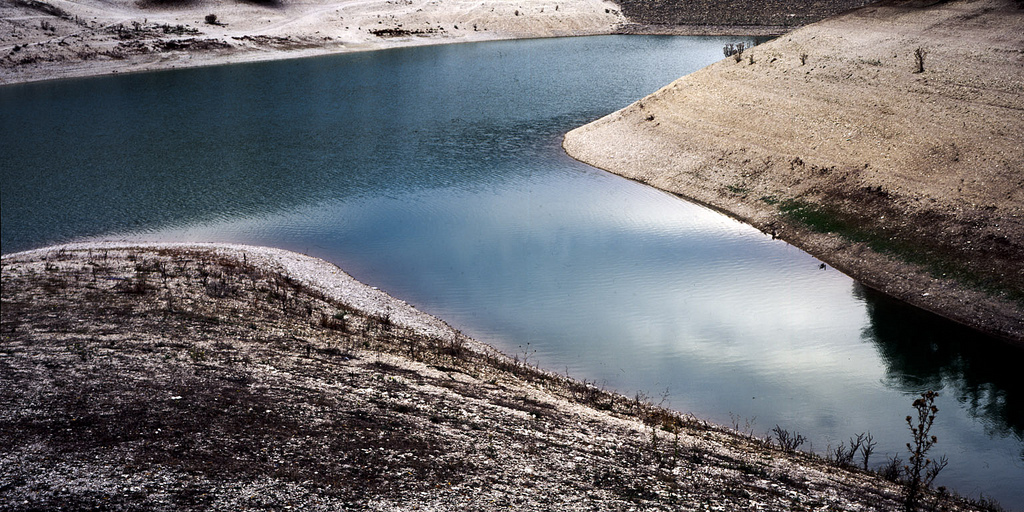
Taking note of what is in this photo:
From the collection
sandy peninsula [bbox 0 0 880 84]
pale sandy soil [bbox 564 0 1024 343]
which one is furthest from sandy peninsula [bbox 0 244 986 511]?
sandy peninsula [bbox 0 0 880 84]

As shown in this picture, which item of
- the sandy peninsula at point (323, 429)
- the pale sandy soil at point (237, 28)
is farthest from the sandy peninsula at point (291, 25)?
the sandy peninsula at point (323, 429)

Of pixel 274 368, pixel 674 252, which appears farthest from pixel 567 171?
pixel 274 368

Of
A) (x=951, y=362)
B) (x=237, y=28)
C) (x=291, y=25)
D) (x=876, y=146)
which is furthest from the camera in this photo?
(x=291, y=25)

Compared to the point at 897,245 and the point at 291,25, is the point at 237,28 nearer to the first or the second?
the point at 291,25

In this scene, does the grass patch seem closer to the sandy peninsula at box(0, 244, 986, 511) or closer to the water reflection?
the water reflection

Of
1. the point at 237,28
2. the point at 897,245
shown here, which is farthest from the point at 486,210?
the point at 237,28
